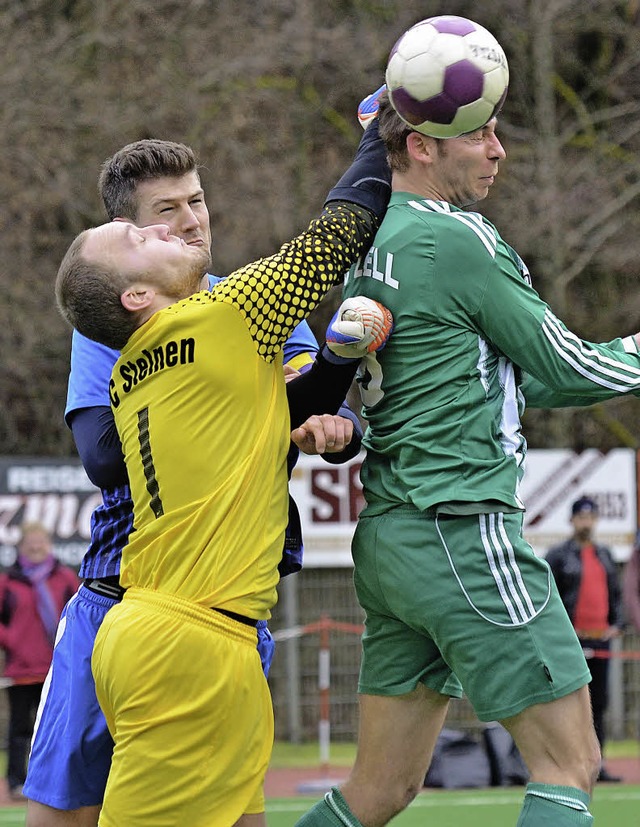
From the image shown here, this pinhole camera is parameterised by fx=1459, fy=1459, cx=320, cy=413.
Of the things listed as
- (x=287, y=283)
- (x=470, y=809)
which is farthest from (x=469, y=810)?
(x=287, y=283)

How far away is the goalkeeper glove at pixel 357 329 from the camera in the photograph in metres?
3.74

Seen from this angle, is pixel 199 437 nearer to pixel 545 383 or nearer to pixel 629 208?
pixel 545 383

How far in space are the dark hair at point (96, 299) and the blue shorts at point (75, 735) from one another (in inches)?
32.6

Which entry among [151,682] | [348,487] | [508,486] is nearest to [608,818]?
[348,487]

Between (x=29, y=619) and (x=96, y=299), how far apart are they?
8.26 meters

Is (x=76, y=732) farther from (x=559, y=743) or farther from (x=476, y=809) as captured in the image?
(x=476, y=809)

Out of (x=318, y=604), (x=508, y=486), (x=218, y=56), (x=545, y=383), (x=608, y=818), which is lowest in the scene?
(x=608, y=818)

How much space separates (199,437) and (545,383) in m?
1.03

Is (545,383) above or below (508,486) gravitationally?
above

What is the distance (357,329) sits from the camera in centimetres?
374

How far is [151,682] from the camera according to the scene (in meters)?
3.42

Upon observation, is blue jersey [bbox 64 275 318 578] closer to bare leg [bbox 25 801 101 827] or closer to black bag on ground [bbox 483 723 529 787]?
bare leg [bbox 25 801 101 827]

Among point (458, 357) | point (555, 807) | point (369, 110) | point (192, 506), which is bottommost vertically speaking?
point (555, 807)

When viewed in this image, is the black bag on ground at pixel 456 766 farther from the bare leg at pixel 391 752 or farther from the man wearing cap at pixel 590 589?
the bare leg at pixel 391 752
